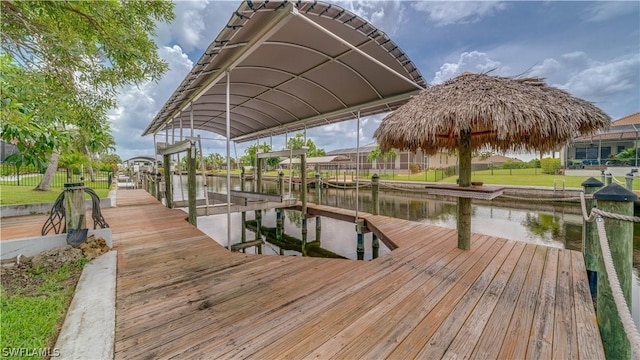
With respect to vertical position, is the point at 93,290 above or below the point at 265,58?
below

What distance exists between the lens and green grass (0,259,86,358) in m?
1.67

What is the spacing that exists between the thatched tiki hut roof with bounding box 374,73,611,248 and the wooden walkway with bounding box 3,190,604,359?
1.10 meters

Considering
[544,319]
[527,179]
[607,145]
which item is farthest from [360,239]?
[607,145]

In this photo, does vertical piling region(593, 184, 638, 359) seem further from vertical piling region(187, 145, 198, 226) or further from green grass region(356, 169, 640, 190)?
green grass region(356, 169, 640, 190)

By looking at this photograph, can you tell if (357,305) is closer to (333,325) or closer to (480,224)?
(333,325)

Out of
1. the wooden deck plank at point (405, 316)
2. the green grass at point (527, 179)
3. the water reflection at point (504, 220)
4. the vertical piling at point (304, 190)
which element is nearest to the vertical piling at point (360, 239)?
the water reflection at point (504, 220)

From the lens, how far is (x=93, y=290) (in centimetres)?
236

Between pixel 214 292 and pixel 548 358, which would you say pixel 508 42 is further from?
pixel 214 292

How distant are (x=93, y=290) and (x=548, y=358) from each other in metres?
3.75

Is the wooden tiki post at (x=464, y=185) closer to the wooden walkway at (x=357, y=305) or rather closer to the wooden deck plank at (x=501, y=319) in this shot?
the wooden walkway at (x=357, y=305)

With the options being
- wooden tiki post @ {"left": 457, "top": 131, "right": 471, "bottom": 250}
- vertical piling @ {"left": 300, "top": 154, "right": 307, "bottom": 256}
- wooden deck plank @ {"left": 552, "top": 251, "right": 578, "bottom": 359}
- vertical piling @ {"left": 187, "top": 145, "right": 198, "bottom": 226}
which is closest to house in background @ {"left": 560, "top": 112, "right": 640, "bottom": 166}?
wooden tiki post @ {"left": 457, "top": 131, "right": 471, "bottom": 250}

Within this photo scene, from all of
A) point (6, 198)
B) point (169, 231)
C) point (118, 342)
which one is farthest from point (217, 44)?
point (6, 198)

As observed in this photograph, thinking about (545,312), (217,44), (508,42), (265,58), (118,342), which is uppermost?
(508,42)

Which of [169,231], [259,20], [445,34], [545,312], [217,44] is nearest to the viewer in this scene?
[545,312]
